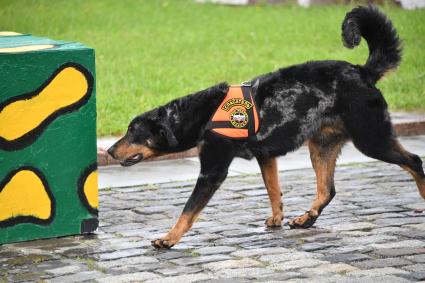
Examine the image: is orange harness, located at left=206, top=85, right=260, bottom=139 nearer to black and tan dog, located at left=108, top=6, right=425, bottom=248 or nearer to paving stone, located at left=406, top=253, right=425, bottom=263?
black and tan dog, located at left=108, top=6, right=425, bottom=248

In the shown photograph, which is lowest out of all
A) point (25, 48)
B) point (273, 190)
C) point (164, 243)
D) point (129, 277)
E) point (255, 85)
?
point (129, 277)

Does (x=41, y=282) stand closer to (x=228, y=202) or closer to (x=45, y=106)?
(x=45, y=106)

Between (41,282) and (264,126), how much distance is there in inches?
72.1

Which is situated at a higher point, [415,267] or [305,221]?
[305,221]

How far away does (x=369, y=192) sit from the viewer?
819 cm

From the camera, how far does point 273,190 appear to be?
7.13m

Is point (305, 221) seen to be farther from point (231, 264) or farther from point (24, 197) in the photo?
point (24, 197)

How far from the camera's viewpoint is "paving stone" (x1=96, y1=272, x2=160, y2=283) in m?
5.77

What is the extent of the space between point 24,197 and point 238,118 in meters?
1.45

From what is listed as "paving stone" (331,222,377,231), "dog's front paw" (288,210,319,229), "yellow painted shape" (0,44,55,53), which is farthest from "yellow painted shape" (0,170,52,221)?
"paving stone" (331,222,377,231)

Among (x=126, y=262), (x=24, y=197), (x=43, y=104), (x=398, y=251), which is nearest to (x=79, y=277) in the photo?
(x=126, y=262)

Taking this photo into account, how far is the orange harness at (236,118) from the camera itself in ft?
21.9

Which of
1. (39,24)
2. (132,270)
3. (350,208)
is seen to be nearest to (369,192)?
(350,208)

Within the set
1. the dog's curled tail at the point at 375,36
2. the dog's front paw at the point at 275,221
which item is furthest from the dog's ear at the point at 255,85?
the dog's front paw at the point at 275,221
